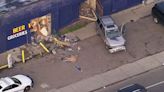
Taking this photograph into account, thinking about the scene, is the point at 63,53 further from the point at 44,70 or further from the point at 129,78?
the point at 129,78

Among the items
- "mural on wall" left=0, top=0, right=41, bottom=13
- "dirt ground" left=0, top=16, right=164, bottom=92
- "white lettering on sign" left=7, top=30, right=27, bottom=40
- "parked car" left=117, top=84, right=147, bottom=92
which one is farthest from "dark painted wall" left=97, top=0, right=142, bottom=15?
"parked car" left=117, top=84, right=147, bottom=92

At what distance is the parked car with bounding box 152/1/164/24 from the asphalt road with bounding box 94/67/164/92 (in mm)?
5000

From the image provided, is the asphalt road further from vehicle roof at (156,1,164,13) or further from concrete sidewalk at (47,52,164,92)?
vehicle roof at (156,1,164,13)

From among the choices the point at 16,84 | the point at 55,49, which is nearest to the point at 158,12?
the point at 55,49

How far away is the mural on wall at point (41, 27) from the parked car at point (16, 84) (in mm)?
4680

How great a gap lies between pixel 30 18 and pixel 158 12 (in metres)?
9.67

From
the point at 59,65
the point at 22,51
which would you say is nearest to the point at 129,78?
the point at 59,65

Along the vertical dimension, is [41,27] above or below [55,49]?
above

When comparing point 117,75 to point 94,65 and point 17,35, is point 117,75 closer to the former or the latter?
point 94,65

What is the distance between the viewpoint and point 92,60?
137ft

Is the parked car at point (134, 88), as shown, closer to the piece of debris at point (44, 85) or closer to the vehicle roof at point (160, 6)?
the piece of debris at point (44, 85)

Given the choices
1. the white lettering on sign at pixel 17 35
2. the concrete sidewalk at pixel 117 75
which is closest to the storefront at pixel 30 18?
the white lettering on sign at pixel 17 35

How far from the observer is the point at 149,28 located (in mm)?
45094

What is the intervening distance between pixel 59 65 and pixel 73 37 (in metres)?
3.32
